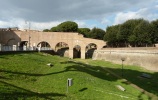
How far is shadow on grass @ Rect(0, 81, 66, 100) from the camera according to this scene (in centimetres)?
1475

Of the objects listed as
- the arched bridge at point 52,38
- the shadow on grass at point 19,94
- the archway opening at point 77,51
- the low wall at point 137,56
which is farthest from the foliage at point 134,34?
the shadow on grass at point 19,94

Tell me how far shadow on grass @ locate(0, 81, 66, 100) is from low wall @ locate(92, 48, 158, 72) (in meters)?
30.7

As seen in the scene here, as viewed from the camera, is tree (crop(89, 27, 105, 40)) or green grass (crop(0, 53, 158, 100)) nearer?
green grass (crop(0, 53, 158, 100))

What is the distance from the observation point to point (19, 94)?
15.7 metres

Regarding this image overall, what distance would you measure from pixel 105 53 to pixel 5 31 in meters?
31.2

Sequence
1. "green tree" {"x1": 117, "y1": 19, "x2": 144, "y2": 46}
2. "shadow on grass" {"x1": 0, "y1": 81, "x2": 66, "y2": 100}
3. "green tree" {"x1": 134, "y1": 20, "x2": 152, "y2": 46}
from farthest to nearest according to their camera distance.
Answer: "green tree" {"x1": 117, "y1": 19, "x2": 144, "y2": 46} → "green tree" {"x1": 134, "y1": 20, "x2": 152, "y2": 46} → "shadow on grass" {"x1": 0, "y1": 81, "x2": 66, "y2": 100}

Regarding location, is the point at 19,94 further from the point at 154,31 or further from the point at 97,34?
the point at 97,34

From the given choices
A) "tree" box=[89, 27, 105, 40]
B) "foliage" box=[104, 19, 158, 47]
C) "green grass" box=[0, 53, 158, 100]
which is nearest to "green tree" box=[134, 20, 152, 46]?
"foliage" box=[104, 19, 158, 47]

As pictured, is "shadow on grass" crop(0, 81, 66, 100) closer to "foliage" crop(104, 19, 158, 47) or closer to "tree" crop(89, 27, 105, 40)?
"foliage" crop(104, 19, 158, 47)

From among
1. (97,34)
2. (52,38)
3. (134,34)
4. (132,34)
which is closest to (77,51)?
(52,38)

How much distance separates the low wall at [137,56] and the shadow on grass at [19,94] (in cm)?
3069

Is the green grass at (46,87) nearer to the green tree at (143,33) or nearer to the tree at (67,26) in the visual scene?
the green tree at (143,33)

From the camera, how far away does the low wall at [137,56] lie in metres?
46.3

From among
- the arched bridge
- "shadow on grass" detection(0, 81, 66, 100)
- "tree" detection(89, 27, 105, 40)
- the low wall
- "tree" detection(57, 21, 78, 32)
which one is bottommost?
"shadow on grass" detection(0, 81, 66, 100)
